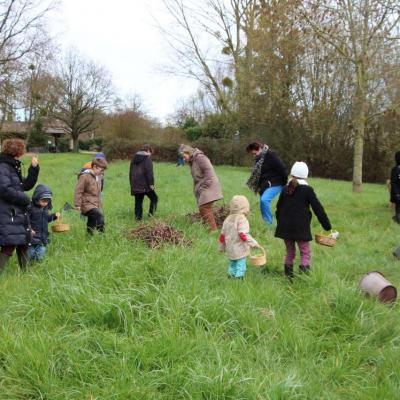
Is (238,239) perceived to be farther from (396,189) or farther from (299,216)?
(396,189)

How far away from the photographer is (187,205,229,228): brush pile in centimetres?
798

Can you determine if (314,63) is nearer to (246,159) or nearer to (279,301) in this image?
(246,159)


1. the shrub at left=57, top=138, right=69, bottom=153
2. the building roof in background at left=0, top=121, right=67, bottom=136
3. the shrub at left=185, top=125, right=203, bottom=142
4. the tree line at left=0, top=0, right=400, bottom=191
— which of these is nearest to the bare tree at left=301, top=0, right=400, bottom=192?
the tree line at left=0, top=0, right=400, bottom=191

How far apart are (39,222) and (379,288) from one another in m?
4.27

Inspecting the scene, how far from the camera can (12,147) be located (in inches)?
195

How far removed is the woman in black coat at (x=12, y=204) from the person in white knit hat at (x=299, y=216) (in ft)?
10.3

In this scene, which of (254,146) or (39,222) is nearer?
(39,222)

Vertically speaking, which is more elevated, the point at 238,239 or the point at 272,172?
the point at 272,172

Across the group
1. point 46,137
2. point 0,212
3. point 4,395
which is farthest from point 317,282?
point 46,137

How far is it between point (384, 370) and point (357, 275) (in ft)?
7.99

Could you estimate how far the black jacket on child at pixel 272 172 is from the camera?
7.81 meters

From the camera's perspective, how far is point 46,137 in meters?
50.8

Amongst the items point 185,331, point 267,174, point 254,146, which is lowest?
point 185,331

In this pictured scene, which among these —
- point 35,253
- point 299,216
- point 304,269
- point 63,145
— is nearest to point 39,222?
point 35,253
